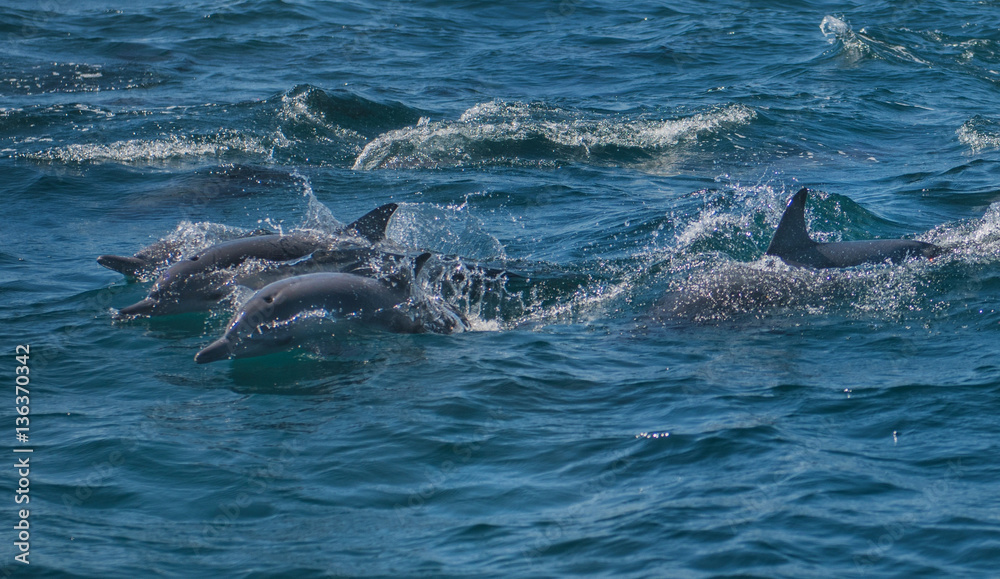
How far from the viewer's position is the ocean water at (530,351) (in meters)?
5.57

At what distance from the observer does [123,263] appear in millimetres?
10305

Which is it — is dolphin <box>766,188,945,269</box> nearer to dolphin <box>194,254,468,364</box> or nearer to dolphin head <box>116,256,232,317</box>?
dolphin <box>194,254,468,364</box>

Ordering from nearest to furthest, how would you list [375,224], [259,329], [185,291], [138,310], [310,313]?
[259,329]
[310,313]
[138,310]
[185,291]
[375,224]

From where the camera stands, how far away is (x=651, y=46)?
85.3 ft

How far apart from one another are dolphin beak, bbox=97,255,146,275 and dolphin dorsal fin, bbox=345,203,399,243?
2.22 metres

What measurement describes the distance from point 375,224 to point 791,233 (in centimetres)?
402

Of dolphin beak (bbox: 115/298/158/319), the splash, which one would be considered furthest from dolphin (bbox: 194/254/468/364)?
the splash

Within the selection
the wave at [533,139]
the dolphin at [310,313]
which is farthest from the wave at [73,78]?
the dolphin at [310,313]

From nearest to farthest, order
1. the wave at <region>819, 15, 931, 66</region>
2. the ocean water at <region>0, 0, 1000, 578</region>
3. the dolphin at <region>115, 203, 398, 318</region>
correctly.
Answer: the ocean water at <region>0, 0, 1000, 578</region> → the dolphin at <region>115, 203, 398, 318</region> → the wave at <region>819, 15, 931, 66</region>

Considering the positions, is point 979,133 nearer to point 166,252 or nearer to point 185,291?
point 166,252

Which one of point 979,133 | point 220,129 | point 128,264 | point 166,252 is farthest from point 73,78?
point 979,133

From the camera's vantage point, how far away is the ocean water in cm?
557

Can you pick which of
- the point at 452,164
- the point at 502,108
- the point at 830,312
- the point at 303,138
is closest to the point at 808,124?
the point at 502,108

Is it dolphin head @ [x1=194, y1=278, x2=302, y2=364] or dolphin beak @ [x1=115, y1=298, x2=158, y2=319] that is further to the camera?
dolphin beak @ [x1=115, y1=298, x2=158, y2=319]
